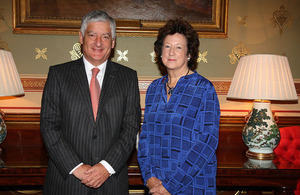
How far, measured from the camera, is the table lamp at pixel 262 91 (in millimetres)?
2232

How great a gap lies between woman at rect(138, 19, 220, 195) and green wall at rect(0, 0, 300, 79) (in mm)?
1044

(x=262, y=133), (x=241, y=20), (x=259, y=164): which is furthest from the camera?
(x=241, y=20)

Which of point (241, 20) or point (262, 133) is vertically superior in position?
point (241, 20)

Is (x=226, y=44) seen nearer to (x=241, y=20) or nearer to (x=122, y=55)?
(x=241, y=20)

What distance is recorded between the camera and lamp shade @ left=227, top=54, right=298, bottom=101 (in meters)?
2.22

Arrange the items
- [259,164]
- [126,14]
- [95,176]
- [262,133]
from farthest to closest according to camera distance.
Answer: [126,14] < [262,133] < [259,164] < [95,176]

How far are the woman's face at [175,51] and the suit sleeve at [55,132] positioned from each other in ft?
2.28

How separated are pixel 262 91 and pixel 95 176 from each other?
4.83 feet

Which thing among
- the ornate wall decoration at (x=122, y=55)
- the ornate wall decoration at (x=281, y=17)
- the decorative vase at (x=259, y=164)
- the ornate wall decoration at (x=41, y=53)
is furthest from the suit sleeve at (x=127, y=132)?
the ornate wall decoration at (x=281, y=17)

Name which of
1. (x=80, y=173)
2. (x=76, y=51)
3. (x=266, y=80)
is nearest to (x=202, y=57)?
(x=266, y=80)

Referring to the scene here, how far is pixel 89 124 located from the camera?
5.36 feet

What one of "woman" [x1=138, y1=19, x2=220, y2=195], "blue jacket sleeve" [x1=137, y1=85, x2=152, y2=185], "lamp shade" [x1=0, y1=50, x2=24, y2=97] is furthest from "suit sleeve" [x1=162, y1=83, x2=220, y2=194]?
"lamp shade" [x1=0, y1=50, x2=24, y2=97]

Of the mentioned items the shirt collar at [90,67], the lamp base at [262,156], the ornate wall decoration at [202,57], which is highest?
the ornate wall decoration at [202,57]

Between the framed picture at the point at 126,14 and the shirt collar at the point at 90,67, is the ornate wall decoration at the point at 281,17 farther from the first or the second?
the shirt collar at the point at 90,67
